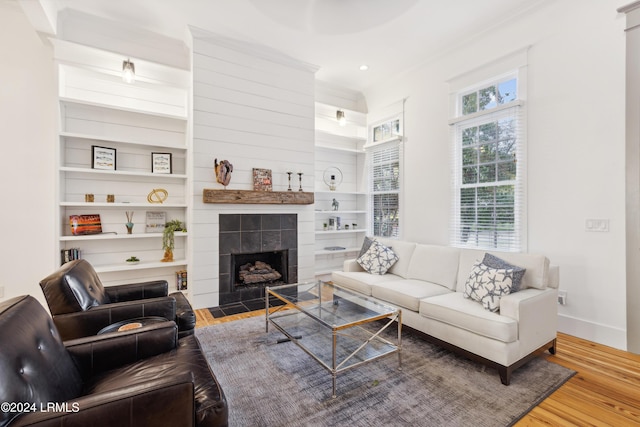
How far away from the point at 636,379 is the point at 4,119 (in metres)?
6.03

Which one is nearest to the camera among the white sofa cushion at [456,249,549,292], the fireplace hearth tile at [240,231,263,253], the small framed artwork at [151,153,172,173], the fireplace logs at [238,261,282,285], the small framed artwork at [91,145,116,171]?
the white sofa cushion at [456,249,549,292]

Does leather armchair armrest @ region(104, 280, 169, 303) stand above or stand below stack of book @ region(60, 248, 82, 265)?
below

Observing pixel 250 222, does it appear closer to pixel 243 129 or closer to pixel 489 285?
pixel 243 129

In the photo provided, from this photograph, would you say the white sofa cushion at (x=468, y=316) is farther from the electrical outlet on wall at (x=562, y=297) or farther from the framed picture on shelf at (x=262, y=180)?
the framed picture on shelf at (x=262, y=180)

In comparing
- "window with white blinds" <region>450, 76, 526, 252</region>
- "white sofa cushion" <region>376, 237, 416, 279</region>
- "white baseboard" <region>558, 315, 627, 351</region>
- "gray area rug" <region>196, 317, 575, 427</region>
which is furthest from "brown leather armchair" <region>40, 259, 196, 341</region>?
"white baseboard" <region>558, 315, 627, 351</region>

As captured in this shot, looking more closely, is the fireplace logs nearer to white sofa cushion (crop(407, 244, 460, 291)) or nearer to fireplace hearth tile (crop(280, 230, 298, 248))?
fireplace hearth tile (crop(280, 230, 298, 248))

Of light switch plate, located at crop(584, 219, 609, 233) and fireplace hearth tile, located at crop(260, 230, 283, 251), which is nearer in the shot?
light switch plate, located at crop(584, 219, 609, 233)

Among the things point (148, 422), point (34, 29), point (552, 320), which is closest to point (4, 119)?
point (34, 29)

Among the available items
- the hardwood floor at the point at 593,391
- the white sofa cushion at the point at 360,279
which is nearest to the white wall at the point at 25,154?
the white sofa cushion at the point at 360,279

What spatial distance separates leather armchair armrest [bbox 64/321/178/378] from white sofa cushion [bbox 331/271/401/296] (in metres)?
2.11

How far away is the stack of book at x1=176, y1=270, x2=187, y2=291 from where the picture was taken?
3.95 m

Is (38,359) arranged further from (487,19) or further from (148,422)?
(487,19)

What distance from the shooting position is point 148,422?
3.51 ft

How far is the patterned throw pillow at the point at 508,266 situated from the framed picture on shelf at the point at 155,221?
372 centimetres
